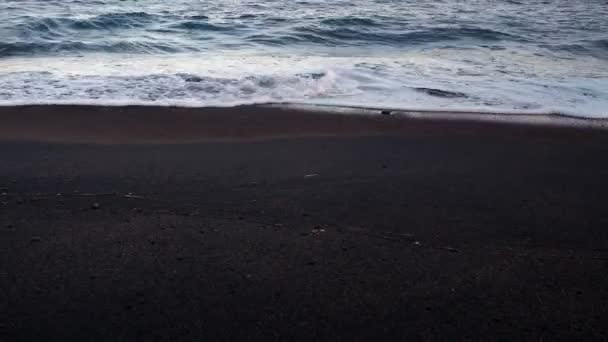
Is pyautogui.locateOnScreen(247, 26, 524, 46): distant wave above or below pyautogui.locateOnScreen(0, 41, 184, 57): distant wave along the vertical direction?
below

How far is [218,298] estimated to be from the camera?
2.84 m

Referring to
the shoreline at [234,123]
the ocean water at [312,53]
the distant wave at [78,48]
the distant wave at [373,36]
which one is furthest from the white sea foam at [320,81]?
the distant wave at [373,36]

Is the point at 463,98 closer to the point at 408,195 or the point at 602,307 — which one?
the point at 408,195

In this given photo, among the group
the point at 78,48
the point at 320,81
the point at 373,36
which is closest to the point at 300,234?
the point at 320,81

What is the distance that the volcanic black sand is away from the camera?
2.70m

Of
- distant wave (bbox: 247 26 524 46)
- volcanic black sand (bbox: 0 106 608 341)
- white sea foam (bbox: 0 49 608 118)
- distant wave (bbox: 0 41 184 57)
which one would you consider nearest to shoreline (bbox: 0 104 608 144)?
volcanic black sand (bbox: 0 106 608 341)

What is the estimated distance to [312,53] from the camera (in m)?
10.5

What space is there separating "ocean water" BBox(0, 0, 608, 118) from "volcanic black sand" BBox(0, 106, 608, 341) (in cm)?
142

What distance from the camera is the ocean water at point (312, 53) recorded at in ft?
23.1

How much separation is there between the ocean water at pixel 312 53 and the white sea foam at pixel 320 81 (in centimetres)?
2

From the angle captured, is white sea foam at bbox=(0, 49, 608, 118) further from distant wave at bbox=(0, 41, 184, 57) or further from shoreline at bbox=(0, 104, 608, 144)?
distant wave at bbox=(0, 41, 184, 57)

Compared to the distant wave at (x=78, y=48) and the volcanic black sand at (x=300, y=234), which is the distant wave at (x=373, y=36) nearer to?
the distant wave at (x=78, y=48)

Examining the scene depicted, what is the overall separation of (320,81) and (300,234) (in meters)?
4.44

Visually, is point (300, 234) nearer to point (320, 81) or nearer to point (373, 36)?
point (320, 81)
